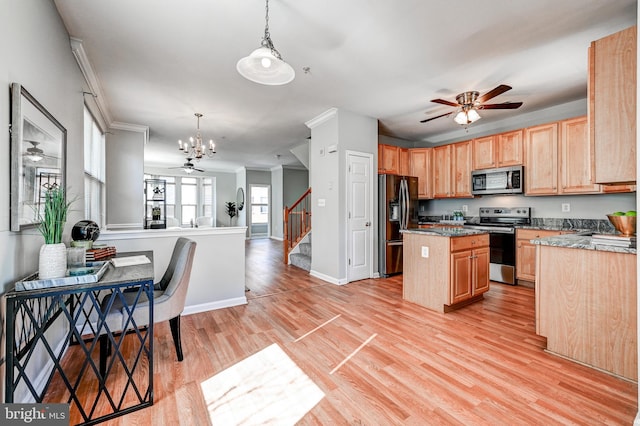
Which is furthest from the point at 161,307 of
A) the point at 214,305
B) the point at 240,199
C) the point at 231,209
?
the point at 240,199

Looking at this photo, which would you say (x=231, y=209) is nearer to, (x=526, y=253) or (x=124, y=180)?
(x=124, y=180)

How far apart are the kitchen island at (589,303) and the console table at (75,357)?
9.86 ft

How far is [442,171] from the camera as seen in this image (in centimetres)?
555

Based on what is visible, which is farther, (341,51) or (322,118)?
(322,118)

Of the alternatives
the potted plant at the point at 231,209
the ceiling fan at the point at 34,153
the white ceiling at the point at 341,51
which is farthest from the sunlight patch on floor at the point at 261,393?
the potted plant at the point at 231,209

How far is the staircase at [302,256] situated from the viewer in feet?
18.0

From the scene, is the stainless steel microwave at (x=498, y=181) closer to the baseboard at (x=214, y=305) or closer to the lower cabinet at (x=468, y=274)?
the lower cabinet at (x=468, y=274)

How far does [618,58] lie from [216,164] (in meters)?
9.68

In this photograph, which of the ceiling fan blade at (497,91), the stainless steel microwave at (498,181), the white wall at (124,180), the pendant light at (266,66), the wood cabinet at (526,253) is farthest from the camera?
the white wall at (124,180)

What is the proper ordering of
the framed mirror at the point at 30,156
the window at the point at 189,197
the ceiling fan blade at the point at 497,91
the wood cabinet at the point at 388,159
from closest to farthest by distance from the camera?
the framed mirror at the point at 30,156
the ceiling fan blade at the point at 497,91
the wood cabinet at the point at 388,159
the window at the point at 189,197

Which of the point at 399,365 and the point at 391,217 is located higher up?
the point at 391,217

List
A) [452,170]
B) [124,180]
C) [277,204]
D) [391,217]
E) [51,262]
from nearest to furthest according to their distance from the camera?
[51,262] → [391,217] → [124,180] → [452,170] → [277,204]

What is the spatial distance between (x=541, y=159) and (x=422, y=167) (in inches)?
77.7

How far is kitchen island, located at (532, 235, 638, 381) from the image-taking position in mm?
1912
